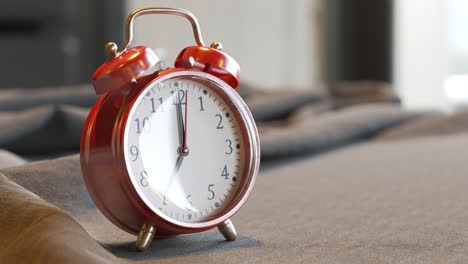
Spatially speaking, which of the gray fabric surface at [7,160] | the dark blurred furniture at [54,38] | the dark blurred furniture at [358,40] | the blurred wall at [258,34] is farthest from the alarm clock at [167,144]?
the dark blurred furniture at [358,40]

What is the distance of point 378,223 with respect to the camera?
85cm

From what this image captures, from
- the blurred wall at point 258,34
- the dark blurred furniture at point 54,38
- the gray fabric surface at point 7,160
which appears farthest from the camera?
the blurred wall at point 258,34

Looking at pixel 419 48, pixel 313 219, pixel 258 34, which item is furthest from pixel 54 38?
pixel 313 219

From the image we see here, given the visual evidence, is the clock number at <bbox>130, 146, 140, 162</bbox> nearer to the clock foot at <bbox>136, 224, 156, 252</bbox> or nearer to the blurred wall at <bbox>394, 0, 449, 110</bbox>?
the clock foot at <bbox>136, 224, 156, 252</bbox>

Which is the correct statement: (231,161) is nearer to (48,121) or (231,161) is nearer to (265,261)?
(265,261)

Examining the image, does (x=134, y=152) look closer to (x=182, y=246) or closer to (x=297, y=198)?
(x=182, y=246)

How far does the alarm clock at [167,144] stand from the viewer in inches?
28.9

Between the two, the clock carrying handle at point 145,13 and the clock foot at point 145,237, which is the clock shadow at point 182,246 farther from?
the clock carrying handle at point 145,13

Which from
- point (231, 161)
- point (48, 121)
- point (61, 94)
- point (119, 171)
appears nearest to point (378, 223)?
point (231, 161)

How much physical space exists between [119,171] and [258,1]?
13.5ft

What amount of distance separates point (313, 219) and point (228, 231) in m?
0.15

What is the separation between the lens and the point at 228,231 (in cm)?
77

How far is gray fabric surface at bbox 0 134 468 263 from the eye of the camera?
69 centimetres

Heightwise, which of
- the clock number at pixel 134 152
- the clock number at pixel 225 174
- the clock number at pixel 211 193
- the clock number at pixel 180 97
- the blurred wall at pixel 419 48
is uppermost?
the clock number at pixel 180 97
